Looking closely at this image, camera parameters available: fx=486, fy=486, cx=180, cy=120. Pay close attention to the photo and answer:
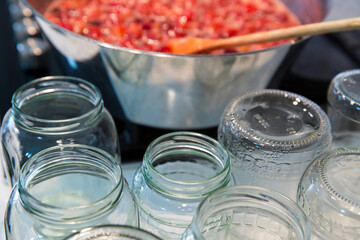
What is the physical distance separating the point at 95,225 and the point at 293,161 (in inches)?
11.9

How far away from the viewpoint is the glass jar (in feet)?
2.22

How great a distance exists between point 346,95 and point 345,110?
0.02 meters

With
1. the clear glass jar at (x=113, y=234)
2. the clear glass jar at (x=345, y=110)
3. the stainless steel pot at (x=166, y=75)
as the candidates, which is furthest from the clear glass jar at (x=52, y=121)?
the clear glass jar at (x=345, y=110)

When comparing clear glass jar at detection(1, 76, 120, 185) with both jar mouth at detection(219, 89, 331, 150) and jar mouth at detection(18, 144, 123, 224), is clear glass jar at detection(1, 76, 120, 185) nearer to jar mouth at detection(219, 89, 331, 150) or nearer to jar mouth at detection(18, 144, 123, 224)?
jar mouth at detection(18, 144, 123, 224)

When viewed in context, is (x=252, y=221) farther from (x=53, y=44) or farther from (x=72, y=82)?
(x=53, y=44)

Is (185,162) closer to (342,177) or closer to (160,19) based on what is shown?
(342,177)

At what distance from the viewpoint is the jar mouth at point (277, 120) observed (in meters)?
0.68

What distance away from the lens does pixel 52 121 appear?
67 cm

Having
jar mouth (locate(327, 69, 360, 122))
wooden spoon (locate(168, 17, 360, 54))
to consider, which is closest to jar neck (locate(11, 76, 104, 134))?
wooden spoon (locate(168, 17, 360, 54))

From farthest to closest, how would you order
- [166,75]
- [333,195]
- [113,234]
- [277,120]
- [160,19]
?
[160,19] → [166,75] → [277,120] → [333,195] → [113,234]

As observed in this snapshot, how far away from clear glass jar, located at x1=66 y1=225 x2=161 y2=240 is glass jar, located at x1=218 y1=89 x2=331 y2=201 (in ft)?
0.85

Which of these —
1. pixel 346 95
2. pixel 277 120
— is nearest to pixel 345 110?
pixel 346 95

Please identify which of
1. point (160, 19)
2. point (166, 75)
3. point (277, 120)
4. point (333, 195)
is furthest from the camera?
point (160, 19)

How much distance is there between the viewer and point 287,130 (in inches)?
28.2
